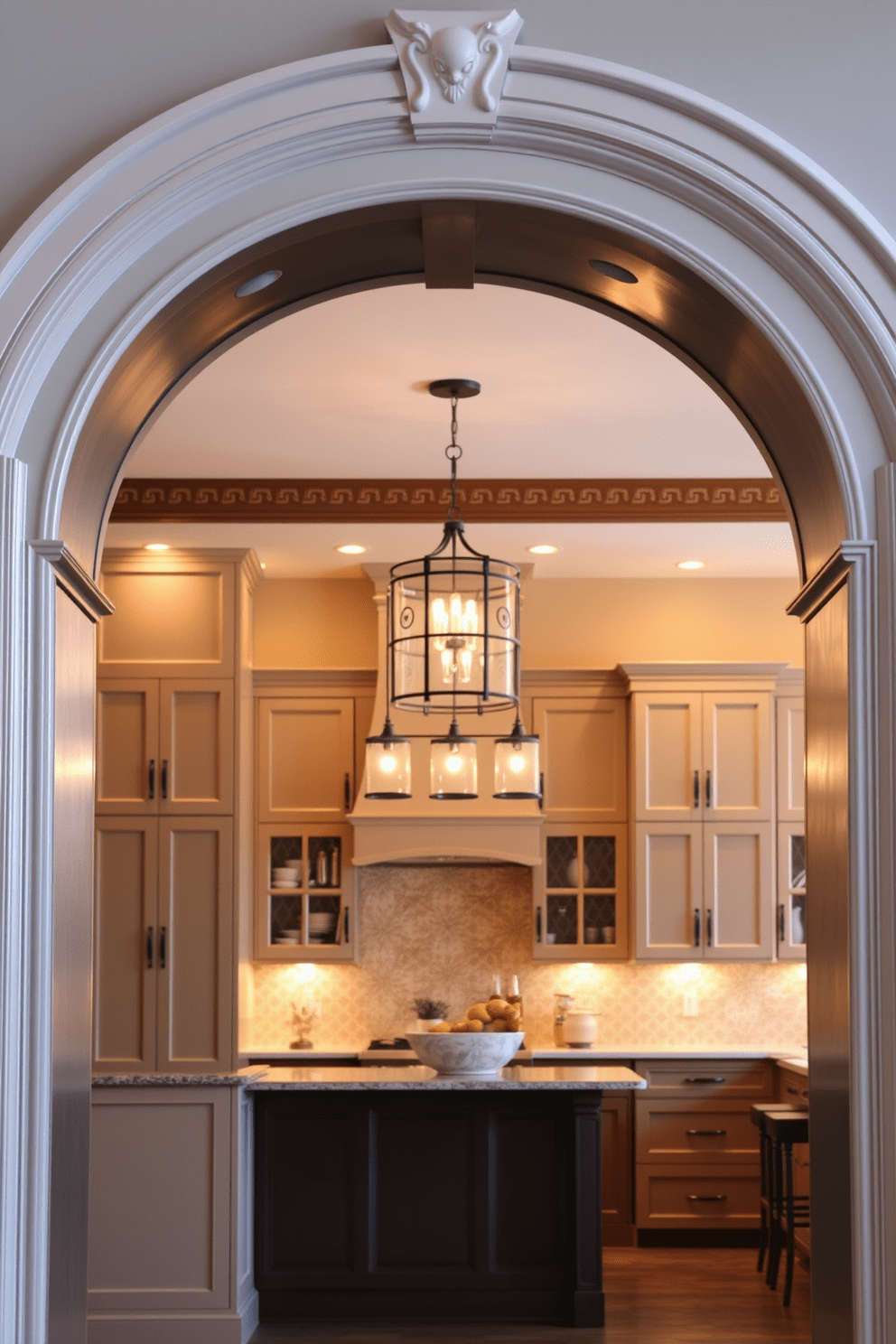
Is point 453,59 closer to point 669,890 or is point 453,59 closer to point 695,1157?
point 669,890

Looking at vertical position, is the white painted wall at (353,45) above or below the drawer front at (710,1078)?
above

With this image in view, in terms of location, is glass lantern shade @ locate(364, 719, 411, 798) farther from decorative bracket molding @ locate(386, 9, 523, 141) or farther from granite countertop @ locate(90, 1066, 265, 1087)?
decorative bracket molding @ locate(386, 9, 523, 141)

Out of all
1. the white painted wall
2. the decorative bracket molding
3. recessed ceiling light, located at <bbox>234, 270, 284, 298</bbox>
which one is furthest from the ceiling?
the decorative bracket molding

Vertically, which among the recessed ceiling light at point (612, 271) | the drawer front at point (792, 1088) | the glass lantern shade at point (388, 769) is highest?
the recessed ceiling light at point (612, 271)

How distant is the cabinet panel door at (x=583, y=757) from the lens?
6926 millimetres

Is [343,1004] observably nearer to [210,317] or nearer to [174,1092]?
[174,1092]

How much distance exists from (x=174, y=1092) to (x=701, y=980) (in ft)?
9.17

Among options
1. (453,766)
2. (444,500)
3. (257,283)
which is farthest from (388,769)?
(257,283)

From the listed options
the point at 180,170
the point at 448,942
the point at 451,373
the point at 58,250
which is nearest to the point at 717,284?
the point at 180,170

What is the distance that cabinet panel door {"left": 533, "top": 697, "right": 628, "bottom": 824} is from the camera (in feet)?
22.7

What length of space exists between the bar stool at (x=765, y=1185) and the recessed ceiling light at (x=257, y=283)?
4.35m

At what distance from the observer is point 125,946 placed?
5.82 m

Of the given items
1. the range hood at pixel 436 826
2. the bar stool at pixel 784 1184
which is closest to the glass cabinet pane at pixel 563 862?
the range hood at pixel 436 826

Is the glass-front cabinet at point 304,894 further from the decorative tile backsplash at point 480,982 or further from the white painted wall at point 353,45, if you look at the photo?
the white painted wall at point 353,45
